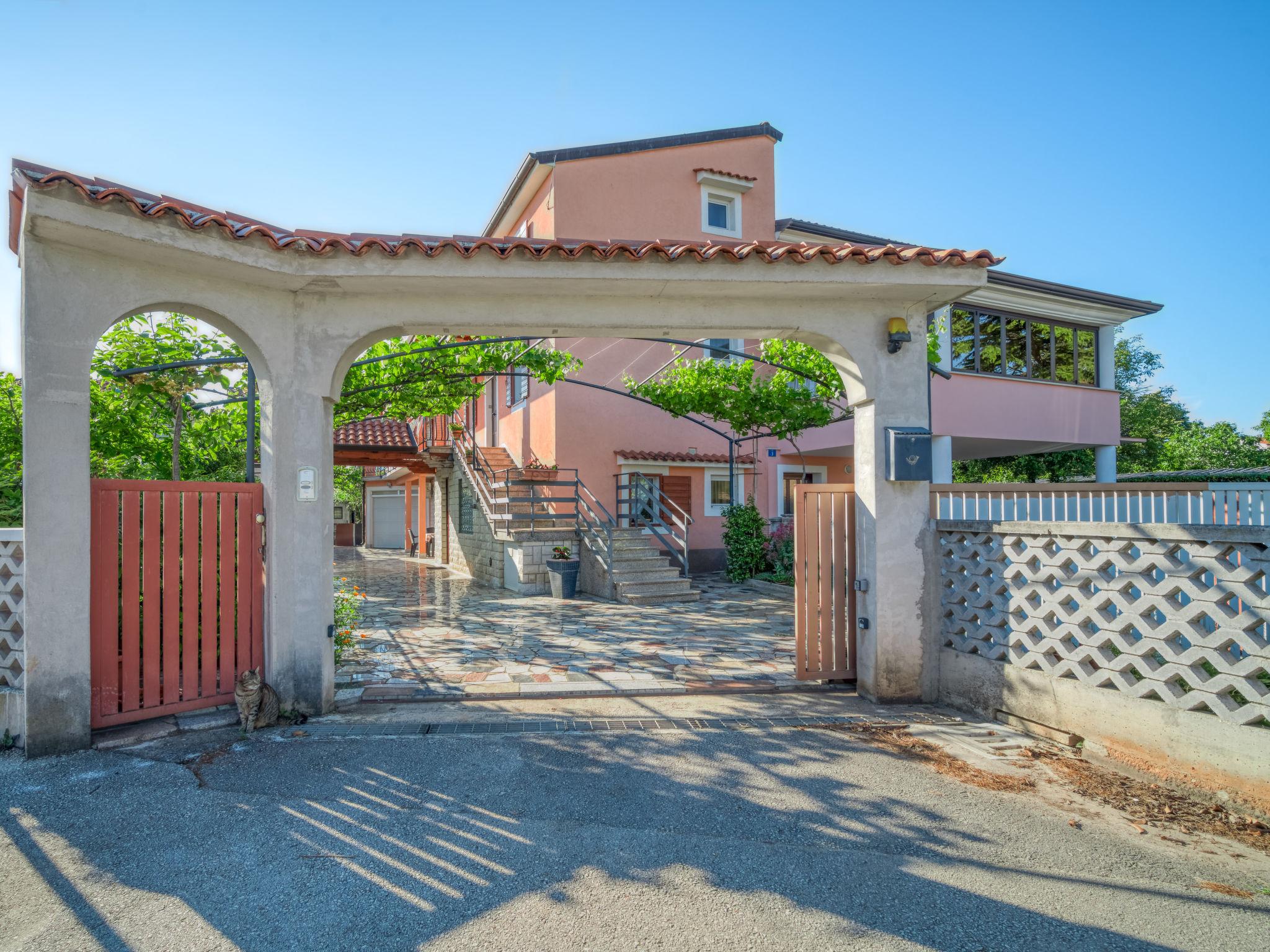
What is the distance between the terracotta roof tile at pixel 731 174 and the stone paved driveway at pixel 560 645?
9253 millimetres

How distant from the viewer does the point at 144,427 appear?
10562 millimetres

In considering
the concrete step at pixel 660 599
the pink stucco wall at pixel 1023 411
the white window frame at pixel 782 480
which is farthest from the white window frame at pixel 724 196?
the concrete step at pixel 660 599

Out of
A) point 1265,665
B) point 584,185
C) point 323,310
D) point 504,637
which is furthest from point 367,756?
point 584,185

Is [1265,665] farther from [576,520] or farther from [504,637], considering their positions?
[576,520]

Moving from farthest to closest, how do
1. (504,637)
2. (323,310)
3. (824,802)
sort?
(504,637) < (323,310) < (824,802)

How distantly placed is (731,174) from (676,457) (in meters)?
6.51

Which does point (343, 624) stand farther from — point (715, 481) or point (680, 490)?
point (715, 481)

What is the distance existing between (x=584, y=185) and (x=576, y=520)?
6.90 m

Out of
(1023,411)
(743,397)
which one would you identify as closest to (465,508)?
(743,397)

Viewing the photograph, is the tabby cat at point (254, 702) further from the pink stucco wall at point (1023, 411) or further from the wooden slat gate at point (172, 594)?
the pink stucco wall at point (1023, 411)

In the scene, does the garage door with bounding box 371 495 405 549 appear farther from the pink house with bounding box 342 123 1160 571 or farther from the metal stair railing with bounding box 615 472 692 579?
the metal stair railing with bounding box 615 472 692 579

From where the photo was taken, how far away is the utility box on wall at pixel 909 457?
588 cm

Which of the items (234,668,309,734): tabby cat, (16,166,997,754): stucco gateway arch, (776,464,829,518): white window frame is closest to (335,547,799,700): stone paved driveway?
Answer: (234,668,309,734): tabby cat

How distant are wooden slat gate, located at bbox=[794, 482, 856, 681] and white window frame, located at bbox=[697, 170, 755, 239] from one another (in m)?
11.7
